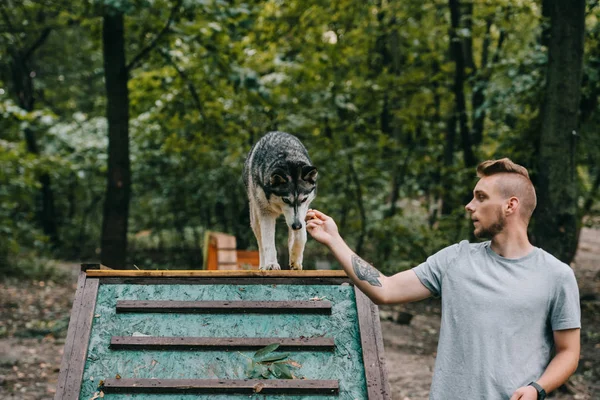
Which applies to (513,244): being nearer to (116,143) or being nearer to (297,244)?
(297,244)

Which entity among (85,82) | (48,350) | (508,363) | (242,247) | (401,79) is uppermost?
(85,82)

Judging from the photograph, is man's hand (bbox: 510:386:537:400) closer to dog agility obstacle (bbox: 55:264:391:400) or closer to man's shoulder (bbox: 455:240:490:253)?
man's shoulder (bbox: 455:240:490:253)

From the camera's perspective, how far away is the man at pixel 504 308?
7.82 feet

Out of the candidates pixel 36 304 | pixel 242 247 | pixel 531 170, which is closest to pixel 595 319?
pixel 531 170

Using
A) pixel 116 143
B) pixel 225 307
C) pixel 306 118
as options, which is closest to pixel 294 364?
pixel 225 307

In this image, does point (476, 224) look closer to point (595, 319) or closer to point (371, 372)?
point (371, 372)

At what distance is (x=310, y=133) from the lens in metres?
11.4

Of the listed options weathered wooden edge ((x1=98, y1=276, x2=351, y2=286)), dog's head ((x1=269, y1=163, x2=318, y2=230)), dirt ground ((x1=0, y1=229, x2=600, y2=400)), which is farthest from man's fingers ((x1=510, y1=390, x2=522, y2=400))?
dirt ground ((x1=0, y1=229, x2=600, y2=400))

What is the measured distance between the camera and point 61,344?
26.4 feet

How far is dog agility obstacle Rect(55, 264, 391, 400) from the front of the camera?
340 centimetres

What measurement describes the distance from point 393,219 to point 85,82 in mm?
11685

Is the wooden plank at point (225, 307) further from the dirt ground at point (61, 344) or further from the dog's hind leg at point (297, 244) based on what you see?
the dirt ground at point (61, 344)

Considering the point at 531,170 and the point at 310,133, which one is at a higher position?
the point at 310,133

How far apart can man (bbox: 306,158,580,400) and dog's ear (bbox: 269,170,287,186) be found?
190cm
